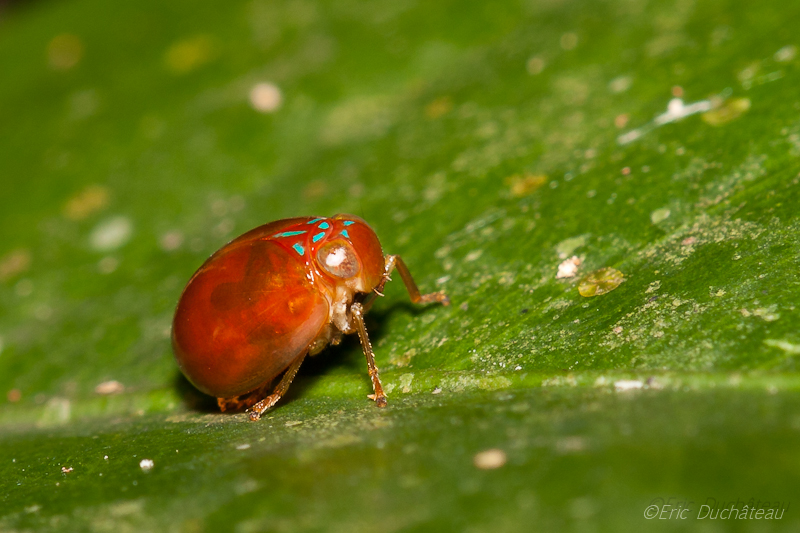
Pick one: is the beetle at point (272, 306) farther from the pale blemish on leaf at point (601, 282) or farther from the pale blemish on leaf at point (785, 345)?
the pale blemish on leaf at point (785, 345)

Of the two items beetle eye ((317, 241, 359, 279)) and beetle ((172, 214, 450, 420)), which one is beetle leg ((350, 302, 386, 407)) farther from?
beetle eye ((317, 241, 359, 279))

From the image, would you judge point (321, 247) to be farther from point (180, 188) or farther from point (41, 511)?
point (180, 188)

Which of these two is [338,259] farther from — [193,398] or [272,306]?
[193,398]

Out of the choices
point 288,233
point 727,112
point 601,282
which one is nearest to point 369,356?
point 288,233

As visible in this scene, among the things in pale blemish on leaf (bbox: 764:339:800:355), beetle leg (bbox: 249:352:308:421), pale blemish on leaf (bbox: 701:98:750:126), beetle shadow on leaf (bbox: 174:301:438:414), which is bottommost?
pale blemish on leaf (bbox: 764:339:800:355)

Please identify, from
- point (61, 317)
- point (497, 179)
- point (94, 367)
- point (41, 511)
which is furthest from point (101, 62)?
point (41, 511)

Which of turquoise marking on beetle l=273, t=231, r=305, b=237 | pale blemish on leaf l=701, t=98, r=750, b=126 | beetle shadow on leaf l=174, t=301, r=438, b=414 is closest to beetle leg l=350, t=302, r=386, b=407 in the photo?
beetle shadow on leaf l=174, t=301, r=438, b=414
